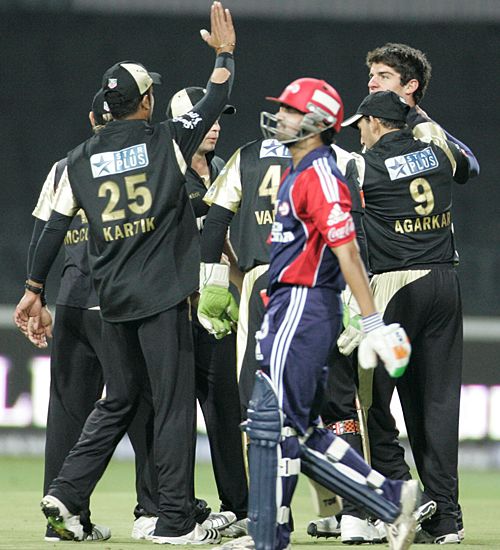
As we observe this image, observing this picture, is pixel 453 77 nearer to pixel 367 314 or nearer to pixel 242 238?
pixel 242 238

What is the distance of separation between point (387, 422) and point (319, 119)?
1967 millimetres

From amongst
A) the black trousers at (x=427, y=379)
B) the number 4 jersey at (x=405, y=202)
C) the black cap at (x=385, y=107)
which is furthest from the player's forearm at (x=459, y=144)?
the black trousers at (x=427, y=379)

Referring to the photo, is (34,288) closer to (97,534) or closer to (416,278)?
(97,534)

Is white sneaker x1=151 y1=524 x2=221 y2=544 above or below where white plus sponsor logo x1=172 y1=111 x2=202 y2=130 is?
below

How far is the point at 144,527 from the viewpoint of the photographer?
563 cm

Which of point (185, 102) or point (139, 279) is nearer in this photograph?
point (139, 279)

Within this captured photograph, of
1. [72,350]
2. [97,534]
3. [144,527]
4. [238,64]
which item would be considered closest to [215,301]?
[72,350]

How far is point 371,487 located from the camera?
4336mm

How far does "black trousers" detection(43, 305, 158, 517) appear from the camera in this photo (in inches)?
229

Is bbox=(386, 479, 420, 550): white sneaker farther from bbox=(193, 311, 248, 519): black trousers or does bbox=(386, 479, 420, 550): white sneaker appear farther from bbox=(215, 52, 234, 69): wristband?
bbox=(215, 52, 234, 69): wristband

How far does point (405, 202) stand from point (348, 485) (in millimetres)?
1934

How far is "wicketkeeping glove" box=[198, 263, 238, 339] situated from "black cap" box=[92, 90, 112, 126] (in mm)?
888

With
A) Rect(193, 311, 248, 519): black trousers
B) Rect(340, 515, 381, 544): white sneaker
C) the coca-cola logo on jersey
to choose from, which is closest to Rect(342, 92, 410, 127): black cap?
Rect(193, 311, 248, 519): black trousers

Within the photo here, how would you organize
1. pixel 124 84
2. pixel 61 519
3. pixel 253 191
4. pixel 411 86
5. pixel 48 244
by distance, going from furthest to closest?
1. pixel 411 86
2. pixel 253 191
3. pixel 48 244
4. pixel 124 84
5. pixel 61 519
